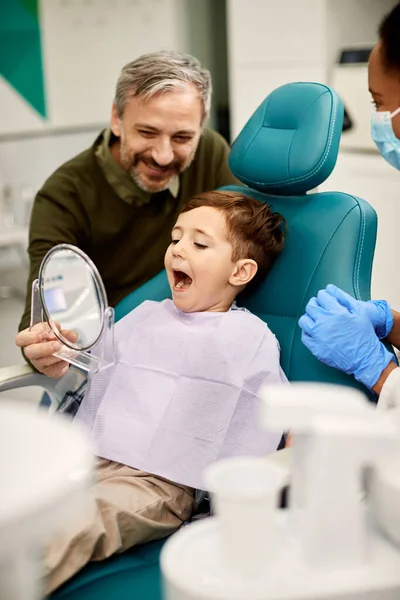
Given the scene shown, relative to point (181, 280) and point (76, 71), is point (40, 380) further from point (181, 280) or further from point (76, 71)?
point (76, 71)

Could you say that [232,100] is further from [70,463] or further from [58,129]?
[70,463]

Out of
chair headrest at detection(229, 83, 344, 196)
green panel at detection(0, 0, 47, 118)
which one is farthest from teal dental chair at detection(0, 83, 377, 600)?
green panel at detection(0, 0, 47, 118)

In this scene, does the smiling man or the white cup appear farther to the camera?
the smiling man

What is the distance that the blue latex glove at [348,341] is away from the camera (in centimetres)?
162

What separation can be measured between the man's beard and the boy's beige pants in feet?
2.80

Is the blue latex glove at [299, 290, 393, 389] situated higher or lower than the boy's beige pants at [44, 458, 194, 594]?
higher

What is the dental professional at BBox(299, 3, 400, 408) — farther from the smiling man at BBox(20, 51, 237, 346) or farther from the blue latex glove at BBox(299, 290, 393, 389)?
the smiling man at BBox(20, 51, 237, 346)

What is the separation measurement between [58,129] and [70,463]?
143 inches

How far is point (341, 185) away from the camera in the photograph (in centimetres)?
396

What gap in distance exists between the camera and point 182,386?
1.75 metres

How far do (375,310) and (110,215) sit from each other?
3.04ft

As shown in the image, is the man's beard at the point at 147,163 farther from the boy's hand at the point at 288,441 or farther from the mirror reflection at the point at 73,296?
the boy's hand at the point at 288,441

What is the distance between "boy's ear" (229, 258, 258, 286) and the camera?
6.18 ft

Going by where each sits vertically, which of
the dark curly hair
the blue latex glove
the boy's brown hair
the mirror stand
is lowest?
the mirror stand
